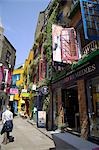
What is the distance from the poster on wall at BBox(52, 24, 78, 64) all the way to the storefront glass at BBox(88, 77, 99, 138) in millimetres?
2134

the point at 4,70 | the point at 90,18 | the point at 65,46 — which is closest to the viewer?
the point at 90,18

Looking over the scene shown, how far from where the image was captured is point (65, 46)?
10.6 m

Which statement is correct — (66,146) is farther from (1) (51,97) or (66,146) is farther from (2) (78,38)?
(1) (51,97)

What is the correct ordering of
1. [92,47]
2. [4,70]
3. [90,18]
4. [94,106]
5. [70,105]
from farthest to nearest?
1. [4,70]
2. [70,105]
3. [92,47]
4. [94,106]
5. [90,18]

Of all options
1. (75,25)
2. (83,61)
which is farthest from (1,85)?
(83,61)

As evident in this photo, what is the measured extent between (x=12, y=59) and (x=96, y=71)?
2053cm

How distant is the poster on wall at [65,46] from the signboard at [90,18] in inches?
107

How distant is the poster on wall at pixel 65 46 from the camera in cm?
1041

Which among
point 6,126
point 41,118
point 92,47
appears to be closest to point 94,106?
point 92,47

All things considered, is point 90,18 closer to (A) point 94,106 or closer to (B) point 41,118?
(A) point 94,106

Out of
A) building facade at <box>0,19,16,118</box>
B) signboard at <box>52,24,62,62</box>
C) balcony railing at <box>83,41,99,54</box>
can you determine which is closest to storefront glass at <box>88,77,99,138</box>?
balcony railing at <box>83,41,99,54</box>

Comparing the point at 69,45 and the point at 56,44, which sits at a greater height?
the point at 56,44

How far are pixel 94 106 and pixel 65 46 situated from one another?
381 centimetres

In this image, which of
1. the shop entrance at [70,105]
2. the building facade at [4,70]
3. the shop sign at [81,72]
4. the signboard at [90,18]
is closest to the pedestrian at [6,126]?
the shop sign at [81,72]
